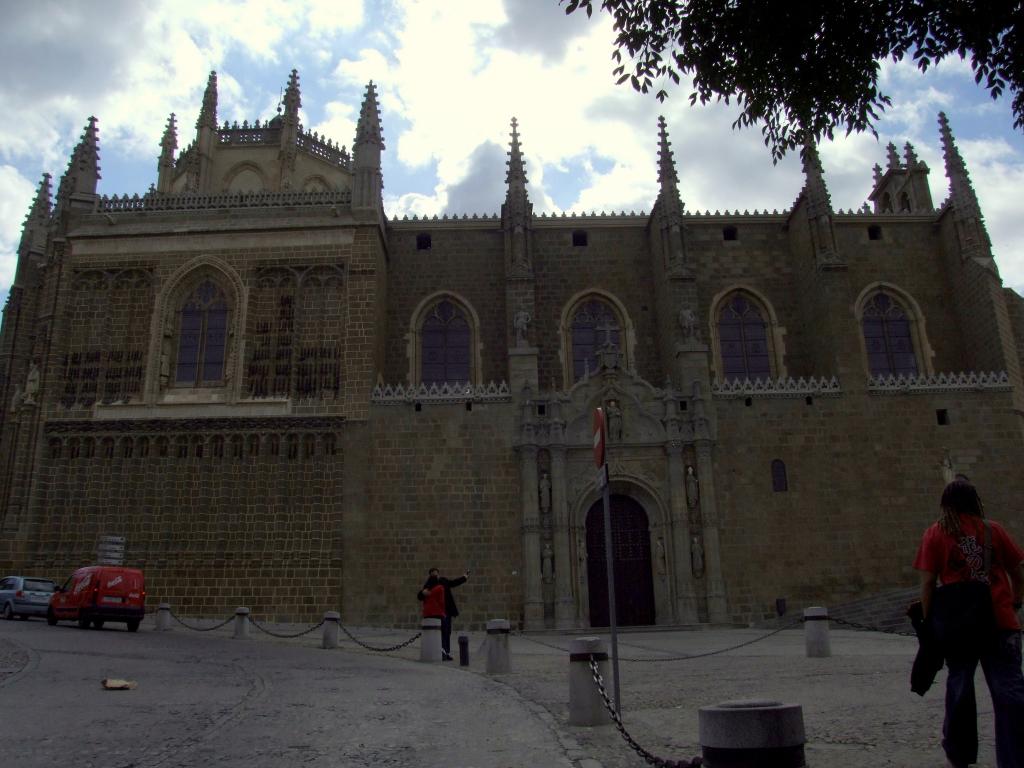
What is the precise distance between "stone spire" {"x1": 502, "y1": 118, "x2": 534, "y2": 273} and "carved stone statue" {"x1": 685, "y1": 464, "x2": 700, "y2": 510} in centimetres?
749

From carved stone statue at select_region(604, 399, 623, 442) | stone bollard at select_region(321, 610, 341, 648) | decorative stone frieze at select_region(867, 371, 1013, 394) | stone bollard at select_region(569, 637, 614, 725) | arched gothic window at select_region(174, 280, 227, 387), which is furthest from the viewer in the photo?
arched gothic window at select_region(174, 280, 227, 387)

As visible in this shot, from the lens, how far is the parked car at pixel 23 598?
2003 centimetres

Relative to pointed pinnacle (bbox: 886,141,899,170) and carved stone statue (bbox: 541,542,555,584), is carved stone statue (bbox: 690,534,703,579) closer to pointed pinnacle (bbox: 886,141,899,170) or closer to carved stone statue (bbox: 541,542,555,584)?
carved stone statue (bbox: 541,542,555,584)

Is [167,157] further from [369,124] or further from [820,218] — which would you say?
[820,218]

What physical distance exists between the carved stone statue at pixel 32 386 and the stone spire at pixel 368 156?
9948 millimetres

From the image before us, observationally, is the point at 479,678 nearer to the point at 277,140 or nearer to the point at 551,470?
the point at 551,470

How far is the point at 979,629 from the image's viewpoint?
487cm

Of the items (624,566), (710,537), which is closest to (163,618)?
(624,566)

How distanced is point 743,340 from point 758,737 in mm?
22728

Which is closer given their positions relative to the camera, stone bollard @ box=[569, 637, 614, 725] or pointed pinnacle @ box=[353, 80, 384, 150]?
stone bollard @ box=[569, 637, 614, 725]

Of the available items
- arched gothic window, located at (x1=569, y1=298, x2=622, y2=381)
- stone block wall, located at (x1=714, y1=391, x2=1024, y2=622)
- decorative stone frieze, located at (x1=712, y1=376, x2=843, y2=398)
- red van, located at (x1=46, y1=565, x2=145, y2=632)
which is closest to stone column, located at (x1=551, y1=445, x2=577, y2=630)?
stone block wall, located at (x1=714, y1=391, x2=1024, y2=622)

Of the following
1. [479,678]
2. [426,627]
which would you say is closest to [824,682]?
[479,678]

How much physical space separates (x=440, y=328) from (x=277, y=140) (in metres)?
17.4

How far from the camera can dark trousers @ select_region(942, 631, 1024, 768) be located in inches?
181
